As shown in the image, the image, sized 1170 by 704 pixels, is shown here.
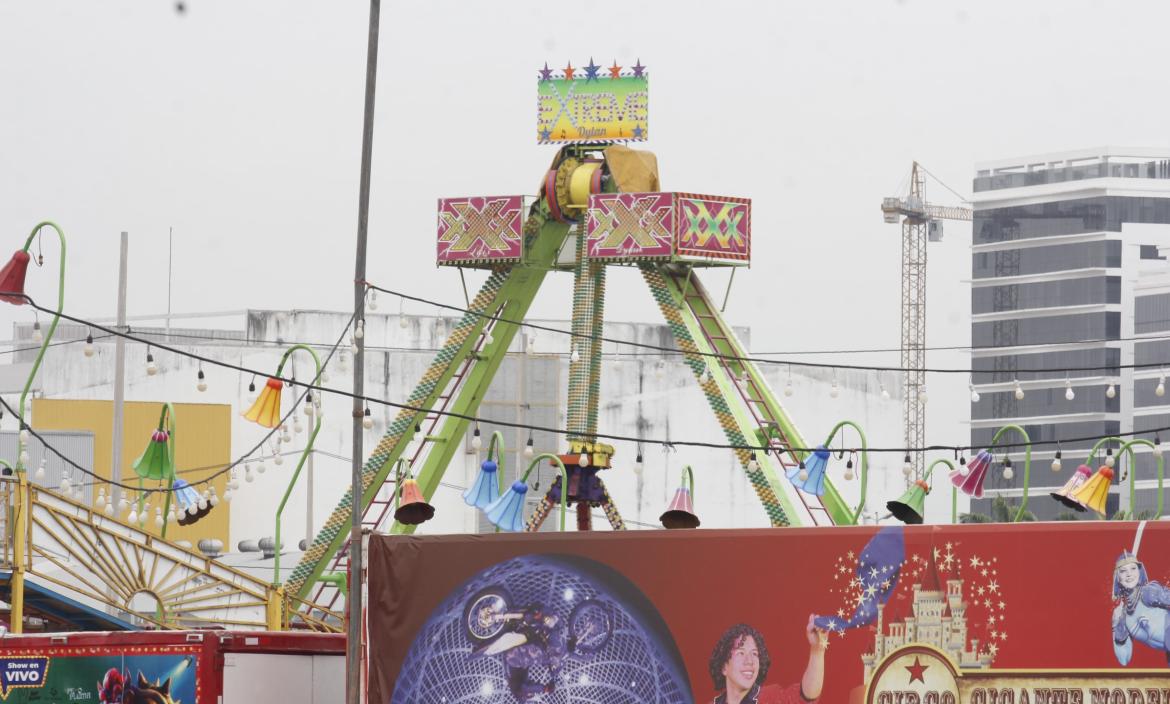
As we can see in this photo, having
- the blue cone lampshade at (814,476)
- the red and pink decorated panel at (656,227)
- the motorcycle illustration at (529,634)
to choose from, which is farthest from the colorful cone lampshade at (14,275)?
the red and pink decorated panel at (656,227)

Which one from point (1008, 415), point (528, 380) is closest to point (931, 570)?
point (528, 380)

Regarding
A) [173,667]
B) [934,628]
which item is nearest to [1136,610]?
[934,628]

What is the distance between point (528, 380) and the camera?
72.8 m

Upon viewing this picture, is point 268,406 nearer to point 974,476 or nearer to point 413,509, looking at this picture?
point 413,509

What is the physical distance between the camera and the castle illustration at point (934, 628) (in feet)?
67.7

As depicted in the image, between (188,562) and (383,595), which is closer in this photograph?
(383,595)

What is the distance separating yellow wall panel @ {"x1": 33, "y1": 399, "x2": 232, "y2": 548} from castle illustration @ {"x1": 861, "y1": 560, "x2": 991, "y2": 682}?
4811 cm

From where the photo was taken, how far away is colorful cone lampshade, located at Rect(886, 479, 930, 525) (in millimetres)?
26562

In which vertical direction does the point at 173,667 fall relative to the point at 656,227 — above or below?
below

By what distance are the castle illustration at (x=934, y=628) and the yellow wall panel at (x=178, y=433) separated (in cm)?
4811

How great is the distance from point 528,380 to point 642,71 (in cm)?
3263

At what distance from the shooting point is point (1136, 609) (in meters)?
19.9

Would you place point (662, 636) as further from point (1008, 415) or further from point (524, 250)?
point (1008, 415)

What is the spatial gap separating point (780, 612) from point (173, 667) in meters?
7.27
